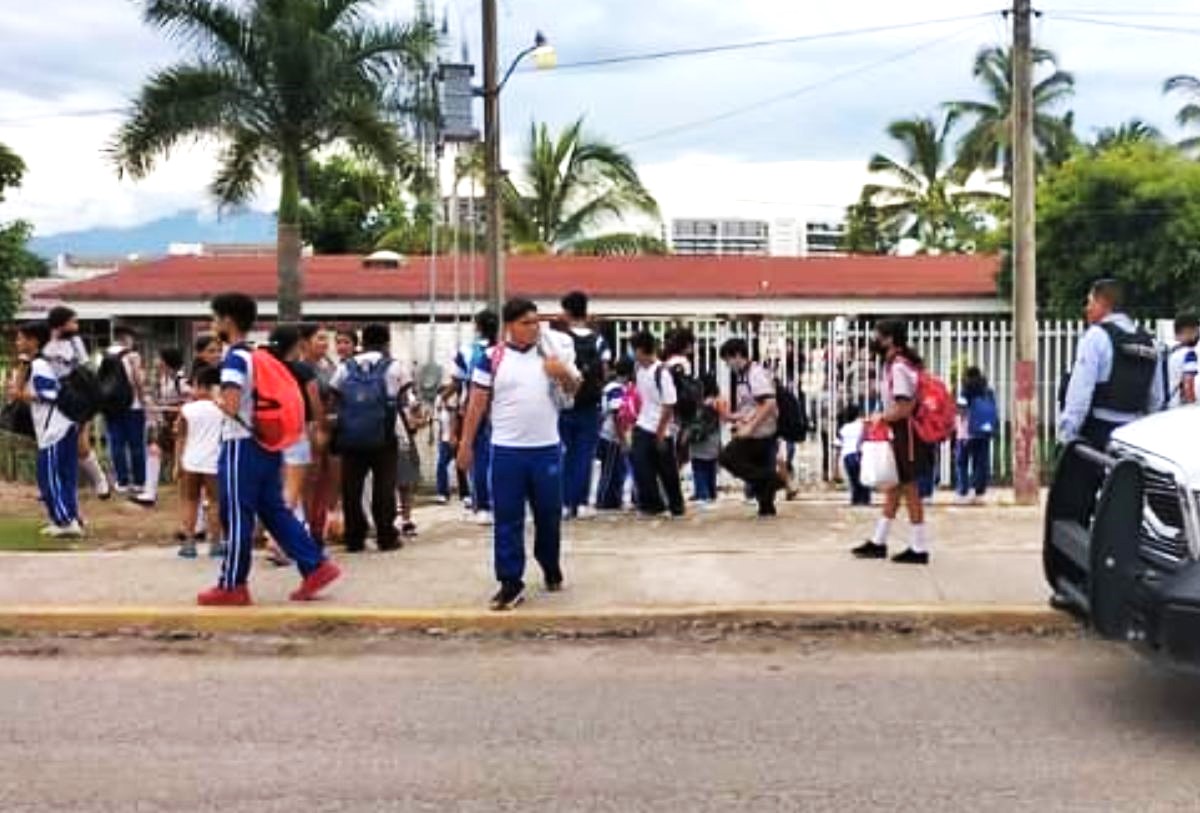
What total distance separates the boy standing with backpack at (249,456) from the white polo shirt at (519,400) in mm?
1036

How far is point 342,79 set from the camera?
66.3 feet

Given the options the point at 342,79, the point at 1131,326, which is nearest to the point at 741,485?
the point at 1131,326

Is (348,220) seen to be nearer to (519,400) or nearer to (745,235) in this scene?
(745,235)

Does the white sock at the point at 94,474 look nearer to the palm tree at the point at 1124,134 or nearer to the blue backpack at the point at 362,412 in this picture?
the blue backpack at the point at 362,412

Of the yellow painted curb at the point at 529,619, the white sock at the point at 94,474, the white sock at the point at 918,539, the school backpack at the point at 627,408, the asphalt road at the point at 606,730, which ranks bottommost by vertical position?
the asphalt road at the point at 606,730

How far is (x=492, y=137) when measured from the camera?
18.4 m

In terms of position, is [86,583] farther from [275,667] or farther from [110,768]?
[110,768]

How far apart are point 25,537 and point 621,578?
4627 mm

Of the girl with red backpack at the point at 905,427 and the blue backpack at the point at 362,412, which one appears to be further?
the blue backpack at the point at 362,412

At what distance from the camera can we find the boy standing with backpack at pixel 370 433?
9391 millimetres

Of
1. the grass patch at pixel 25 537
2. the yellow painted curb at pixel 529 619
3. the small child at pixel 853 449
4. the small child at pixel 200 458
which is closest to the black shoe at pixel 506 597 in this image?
the yellow painted curb at pixel 529 619

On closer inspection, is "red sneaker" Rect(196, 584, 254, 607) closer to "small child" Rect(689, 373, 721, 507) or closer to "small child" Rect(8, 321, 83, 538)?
"small child" Rect(8, 321, 83, 538)

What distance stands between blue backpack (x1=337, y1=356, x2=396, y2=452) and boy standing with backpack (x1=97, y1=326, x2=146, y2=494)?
4.11 m

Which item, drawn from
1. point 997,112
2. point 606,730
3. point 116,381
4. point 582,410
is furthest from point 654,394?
point 997,112
